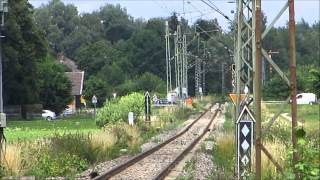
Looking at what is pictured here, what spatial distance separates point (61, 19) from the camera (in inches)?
7470

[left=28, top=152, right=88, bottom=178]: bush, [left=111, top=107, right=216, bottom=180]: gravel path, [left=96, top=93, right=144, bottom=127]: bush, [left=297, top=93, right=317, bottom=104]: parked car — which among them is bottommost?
[left=111, top=107, right=216, bottom=180]: gravel path

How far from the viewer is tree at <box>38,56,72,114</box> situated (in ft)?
308

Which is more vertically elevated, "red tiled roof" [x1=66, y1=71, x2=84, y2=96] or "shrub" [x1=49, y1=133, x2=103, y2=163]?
"red tiled roof" [x1=66, y1=71, x2=84, y2=96]

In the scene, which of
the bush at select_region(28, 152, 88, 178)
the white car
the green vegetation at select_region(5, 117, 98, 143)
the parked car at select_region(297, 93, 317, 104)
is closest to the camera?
the bush at select_region(28, 152, 88, 178)

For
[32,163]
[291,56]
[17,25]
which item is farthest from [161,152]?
[17,25]

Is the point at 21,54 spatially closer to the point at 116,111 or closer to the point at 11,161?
the point at 116,111

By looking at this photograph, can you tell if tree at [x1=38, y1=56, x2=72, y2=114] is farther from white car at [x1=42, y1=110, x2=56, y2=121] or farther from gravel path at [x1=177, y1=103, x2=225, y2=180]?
gravel path at [x1=177, y1=103, x2=225, y2=180]

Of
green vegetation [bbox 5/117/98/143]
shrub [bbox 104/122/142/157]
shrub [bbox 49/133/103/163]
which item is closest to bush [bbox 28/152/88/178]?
shrub [bbox 49/133/103/163]

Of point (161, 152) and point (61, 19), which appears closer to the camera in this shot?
point (161, 152)

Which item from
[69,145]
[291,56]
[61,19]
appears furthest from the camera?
[61,19]

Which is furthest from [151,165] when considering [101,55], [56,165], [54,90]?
[101,55]

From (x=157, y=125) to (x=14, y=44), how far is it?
102 ft

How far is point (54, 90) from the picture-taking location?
94625 mm

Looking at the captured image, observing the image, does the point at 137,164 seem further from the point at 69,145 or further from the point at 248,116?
the point at 248,116
